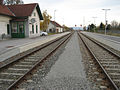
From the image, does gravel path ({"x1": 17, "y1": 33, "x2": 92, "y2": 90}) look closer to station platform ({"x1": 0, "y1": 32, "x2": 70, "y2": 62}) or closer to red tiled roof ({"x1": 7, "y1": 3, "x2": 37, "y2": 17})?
station platform ({"x1": 0, "y1": 32, "x2": 70, "y2": 62})

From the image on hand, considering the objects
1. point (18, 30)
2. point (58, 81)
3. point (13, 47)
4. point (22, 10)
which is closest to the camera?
point (58, 81)

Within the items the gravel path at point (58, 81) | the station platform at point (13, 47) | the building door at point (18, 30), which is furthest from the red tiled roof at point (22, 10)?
the gravel path at point (58, 81)

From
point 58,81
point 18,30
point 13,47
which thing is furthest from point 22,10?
point 58,81

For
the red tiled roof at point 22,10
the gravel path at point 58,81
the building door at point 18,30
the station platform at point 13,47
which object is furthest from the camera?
the red tiled roof at point 22,10

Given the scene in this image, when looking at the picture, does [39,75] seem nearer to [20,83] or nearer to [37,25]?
[20,83]

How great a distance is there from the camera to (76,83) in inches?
178

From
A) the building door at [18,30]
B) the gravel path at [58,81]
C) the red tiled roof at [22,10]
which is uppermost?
the red tiled roof at [22,10]

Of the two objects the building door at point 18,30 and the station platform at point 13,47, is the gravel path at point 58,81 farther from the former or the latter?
the building door at point 18,30

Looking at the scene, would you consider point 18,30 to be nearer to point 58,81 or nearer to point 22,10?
point 22,10

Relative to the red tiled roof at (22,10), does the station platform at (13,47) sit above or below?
below

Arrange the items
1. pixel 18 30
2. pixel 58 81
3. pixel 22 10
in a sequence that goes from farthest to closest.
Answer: pixel 22 10, pixel 18 30, pixel 58 81

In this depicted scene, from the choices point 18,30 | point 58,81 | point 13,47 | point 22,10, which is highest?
point 22,10

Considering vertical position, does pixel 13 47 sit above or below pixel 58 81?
above

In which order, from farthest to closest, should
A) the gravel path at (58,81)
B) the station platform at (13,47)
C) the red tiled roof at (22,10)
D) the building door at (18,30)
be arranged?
the red tiled roof at (22,10) < the building door at (18,30) < the station platform at (13,47) < the gravel path at (58,81)
